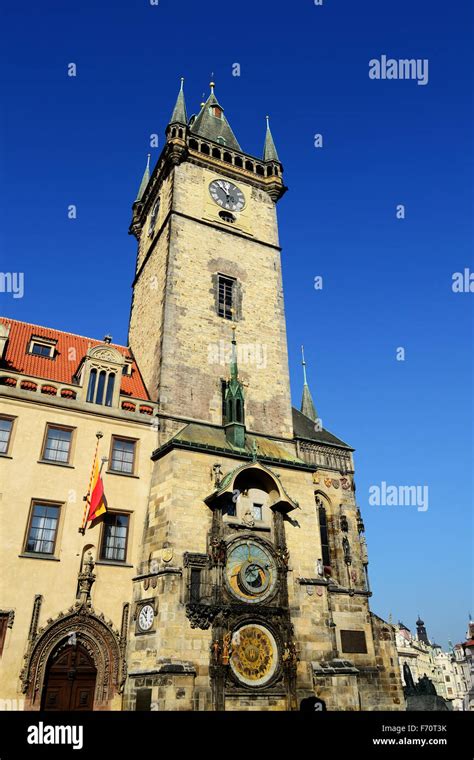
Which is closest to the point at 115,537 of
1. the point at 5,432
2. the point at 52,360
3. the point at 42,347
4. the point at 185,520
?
the point at 185,520

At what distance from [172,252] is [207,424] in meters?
9.10

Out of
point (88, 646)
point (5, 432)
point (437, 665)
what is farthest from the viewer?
point (437, 665)

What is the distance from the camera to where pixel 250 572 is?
1991cm

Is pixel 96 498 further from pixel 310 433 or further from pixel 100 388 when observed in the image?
pixel 310 433

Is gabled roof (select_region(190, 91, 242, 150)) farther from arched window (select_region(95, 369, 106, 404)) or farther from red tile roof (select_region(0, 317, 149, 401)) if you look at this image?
arched window (select_region(95, 369, 106, 404))

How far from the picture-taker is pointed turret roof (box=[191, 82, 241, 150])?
3547 centimetres

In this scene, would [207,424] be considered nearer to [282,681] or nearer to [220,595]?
[220,595]

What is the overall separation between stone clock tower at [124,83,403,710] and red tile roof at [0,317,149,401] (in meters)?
1.06

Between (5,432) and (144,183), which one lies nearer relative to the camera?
(5,432)

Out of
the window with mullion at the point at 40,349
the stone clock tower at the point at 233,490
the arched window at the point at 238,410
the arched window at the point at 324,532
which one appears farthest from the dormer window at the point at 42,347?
the arched window at the point at 324,532

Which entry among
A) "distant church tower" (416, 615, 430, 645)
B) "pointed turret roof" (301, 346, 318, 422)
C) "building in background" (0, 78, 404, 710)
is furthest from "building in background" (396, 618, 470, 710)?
"building in background" (0, 78, 404, 710)

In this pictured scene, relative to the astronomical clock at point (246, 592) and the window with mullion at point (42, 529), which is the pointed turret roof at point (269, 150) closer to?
the astronomical clock at point (246, 592)

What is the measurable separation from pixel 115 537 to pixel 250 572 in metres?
5.15
